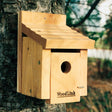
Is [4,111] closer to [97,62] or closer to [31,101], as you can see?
[31,101]

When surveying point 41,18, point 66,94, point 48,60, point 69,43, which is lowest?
point 66,94

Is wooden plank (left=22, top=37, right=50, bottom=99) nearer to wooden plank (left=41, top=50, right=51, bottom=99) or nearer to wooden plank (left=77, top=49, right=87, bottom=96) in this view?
wooden plank (left=41, top=50, right=51, bottom=99)

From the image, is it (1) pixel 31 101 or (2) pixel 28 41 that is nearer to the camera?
(2) pixel 28 41

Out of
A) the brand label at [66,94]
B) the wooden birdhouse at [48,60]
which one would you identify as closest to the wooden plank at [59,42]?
the wooden birdhouse at [48,60]

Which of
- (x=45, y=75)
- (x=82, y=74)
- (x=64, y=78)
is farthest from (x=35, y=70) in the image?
(x=82, y=74)

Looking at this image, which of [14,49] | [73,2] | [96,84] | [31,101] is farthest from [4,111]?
[96,84]

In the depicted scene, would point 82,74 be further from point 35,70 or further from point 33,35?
point 33,35

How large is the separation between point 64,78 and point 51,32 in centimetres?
33

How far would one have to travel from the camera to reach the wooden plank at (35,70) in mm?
1949

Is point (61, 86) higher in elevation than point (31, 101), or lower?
higher

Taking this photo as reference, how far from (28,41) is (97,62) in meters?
6.17

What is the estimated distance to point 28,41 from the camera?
2.08 m

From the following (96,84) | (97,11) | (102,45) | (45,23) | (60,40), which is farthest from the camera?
(102,45)

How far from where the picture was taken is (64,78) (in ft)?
6.75
